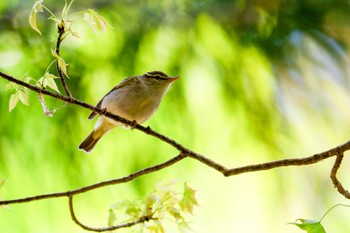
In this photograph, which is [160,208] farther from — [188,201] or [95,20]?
[95,20]

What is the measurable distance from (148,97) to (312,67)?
0.95 feet

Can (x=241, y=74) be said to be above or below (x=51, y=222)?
above

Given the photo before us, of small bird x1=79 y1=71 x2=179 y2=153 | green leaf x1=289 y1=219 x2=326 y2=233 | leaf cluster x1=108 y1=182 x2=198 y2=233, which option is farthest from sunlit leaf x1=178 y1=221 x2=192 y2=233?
small bird x1=79 y1=71 x2=179 y2=153

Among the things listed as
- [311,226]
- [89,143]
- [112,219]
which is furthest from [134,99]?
[311,226]

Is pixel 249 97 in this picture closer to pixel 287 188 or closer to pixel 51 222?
pixel 287 188

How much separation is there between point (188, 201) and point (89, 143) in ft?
1.04

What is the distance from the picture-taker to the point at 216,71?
3.45ft

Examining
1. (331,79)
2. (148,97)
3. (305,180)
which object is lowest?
(305,180)

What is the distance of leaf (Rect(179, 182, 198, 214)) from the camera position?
0.79 metres

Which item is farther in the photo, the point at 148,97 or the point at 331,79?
the point at 148,97

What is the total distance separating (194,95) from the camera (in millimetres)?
1061

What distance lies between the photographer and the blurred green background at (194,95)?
1.01m

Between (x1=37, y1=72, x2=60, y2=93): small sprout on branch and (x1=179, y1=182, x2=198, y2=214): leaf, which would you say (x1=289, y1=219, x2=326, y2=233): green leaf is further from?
(x1=37, y1=72, x2=60, y2=93): small sprout on branch

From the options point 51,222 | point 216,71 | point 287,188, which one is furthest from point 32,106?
point 287,188
